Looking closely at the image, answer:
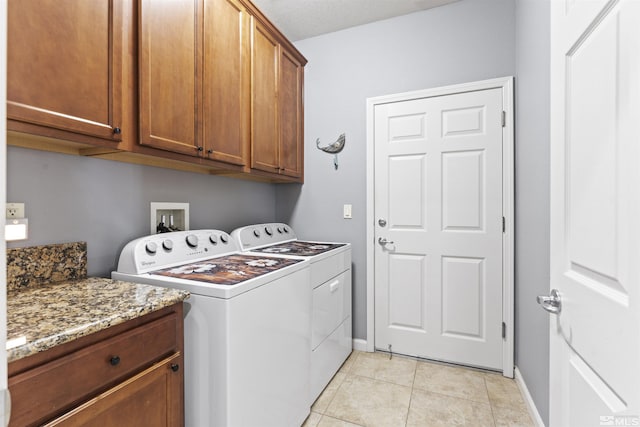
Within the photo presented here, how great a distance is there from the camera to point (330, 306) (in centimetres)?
204

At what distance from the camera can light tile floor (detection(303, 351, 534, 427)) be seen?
1675 millimetres

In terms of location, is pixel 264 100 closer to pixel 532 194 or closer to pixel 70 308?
pixel 70 308

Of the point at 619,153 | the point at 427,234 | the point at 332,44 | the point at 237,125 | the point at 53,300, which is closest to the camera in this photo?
the point at 619,153

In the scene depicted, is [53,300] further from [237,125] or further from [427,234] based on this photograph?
[427,234]

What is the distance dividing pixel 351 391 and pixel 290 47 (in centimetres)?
259

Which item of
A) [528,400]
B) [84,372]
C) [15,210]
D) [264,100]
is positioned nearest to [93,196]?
[15,210]

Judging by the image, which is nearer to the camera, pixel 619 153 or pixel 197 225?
pixel 619 153

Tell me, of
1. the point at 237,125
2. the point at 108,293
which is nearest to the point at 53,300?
the point at 108,293

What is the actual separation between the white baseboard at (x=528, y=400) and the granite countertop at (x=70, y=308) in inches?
75.9

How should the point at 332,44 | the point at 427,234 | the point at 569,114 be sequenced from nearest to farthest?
1. the point at 569,114
2. the point at 427,234
3. the point at 332,44

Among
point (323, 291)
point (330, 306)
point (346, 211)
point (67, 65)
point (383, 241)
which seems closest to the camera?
point (67, 65)

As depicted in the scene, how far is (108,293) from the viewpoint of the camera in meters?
1.08

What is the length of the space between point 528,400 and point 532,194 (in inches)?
48.4

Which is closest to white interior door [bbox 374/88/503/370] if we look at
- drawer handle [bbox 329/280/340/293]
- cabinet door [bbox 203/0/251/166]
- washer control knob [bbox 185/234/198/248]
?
drawer handle [bbox 329/280/340/293]
